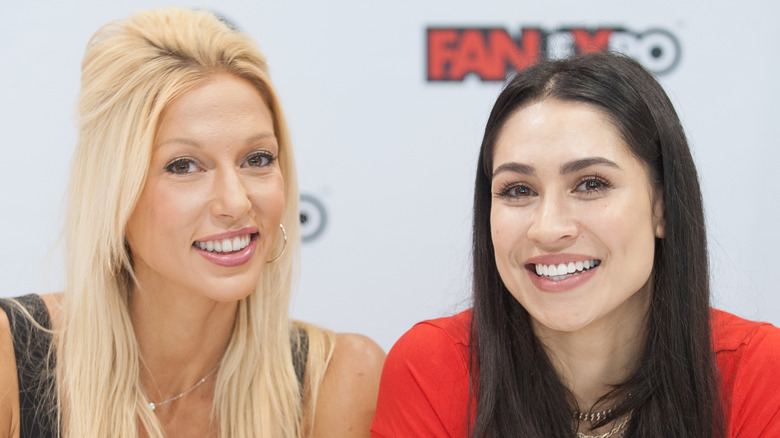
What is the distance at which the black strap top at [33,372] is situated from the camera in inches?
73.2

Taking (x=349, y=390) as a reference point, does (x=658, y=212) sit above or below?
above

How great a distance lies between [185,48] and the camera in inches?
73.4

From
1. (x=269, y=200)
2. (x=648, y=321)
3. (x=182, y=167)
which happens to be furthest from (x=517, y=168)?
(x=182, y=167)

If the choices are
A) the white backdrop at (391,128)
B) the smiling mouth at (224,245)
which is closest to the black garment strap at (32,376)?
the smiling mouth at (224,245)

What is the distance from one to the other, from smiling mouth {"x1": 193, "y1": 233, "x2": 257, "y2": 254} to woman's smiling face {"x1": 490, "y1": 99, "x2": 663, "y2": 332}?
56cm

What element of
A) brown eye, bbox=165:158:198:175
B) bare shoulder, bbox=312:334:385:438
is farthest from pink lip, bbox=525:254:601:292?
brown eye, bbox=165:158:198:175

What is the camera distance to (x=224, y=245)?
6.06 ft

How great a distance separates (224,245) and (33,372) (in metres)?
0.52

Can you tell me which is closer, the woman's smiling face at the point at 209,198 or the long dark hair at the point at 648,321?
the long dark hair at the point at 648,321

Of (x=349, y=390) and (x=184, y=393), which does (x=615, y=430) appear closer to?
(x=349, y=390)

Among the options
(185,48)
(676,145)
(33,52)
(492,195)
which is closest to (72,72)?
(33,52)

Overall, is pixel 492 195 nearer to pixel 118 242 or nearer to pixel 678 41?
pixel 118 242

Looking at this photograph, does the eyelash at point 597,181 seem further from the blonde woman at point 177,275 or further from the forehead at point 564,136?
the blonde woman at point 177,275

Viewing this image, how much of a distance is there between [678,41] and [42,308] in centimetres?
194
